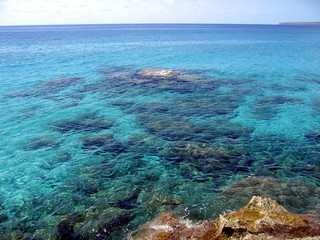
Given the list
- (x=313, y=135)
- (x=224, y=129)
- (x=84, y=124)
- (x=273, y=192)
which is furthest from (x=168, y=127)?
(x=313, y=135)

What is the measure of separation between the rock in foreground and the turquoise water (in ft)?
4.48

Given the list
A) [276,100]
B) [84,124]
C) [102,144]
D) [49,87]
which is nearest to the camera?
[102,144]

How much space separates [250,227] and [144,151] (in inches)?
423

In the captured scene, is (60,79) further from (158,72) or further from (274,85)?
(274,85)

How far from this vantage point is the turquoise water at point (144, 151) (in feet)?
41.5

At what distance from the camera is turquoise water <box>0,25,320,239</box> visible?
1266cm

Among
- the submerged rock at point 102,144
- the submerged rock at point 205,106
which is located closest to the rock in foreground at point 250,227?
the submerged rock at point 102,144

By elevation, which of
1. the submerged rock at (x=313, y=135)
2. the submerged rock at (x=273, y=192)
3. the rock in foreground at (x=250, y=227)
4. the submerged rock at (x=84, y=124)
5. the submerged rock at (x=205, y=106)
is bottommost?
the submerged rock at (x=84, y=124)

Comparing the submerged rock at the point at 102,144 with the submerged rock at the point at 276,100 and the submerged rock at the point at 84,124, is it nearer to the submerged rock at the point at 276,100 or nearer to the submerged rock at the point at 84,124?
the submerged rock at the point at 84,124

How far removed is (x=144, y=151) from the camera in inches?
737

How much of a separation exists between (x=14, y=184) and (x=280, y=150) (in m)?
19.9

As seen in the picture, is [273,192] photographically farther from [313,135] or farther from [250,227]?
[313,135]

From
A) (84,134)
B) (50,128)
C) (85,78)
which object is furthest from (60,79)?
(84,134)

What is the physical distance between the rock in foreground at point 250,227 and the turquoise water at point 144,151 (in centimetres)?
137
